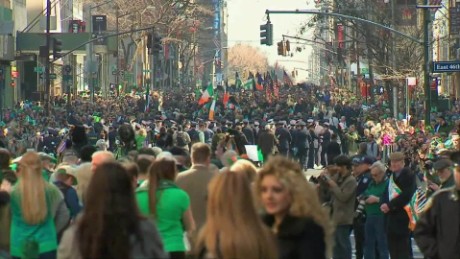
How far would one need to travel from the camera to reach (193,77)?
16150 centimetres

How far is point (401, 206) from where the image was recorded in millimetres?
15469

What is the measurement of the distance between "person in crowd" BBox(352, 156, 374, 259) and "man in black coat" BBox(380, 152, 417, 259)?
0.71 metres

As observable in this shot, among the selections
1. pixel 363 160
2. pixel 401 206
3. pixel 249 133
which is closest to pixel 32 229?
pixel 401 206

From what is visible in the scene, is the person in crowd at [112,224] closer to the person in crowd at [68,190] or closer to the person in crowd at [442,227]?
the person in crowd at [442,227]

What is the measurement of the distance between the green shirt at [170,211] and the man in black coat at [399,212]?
5.59 m

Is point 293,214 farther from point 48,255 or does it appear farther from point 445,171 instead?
point 445,171

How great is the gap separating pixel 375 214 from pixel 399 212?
66 cm

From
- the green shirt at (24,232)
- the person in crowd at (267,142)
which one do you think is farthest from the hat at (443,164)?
the person in crowd at (267,142)

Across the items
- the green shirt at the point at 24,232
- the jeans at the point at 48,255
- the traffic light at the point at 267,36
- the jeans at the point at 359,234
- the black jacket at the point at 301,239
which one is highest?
the traffic light at the point at 267,36

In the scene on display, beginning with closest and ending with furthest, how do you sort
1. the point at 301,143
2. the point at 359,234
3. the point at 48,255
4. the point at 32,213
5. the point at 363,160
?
the point at 32,213 < the point at 48,255 < the point at 363,160 < the point at 359,234 < the point at 301,143

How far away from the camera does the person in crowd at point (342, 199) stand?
16.0 meters

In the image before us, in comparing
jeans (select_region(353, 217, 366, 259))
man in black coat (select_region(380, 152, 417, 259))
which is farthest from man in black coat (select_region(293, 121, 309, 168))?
man in black coat (select_region(380, 152, 417, 259))

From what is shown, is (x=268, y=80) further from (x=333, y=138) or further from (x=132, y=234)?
(x=132, y=234)

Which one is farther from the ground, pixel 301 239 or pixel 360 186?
pixel 301 239
